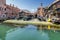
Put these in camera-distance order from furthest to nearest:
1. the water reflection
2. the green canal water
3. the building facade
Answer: the building facade, the green canal water, the water reflection

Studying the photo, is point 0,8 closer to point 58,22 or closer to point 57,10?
point 57,10

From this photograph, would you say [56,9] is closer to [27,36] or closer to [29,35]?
[29,35]

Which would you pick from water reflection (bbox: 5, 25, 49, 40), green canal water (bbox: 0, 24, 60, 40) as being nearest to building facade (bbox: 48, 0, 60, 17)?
green canal water (bbox: 0, 24, 60, 40)

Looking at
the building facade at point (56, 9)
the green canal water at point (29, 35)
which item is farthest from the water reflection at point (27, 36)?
the building facade at point (56, 9)

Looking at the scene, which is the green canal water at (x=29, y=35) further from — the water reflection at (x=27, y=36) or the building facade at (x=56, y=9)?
the building facade at (x=56, y=9)

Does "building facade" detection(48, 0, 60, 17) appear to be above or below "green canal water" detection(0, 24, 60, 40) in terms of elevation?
above

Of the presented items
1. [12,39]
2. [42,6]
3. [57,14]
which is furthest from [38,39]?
[42,6]

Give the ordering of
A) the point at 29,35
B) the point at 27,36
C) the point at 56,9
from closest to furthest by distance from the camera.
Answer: the point at 27,36, the point at 29,35, the point at 56,9

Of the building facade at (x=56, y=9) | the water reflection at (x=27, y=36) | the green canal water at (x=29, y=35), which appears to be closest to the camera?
the water reflection at (x=27, y=36)

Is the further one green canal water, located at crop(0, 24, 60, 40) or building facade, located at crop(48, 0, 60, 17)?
building facade, located at crop(48, 0, 60, 17)

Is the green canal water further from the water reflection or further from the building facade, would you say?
the building facade

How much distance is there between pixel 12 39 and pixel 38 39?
8.81ft

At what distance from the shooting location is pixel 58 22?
97.0 feet

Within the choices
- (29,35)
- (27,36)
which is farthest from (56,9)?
(27,36)
